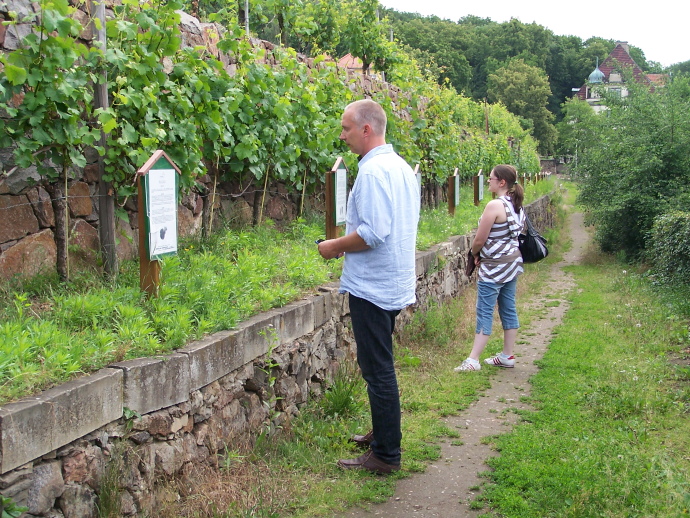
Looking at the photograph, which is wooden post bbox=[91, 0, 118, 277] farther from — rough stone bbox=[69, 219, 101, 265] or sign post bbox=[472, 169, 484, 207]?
sign post bbox=[472, 169, 484, 207]

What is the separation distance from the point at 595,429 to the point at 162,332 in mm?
2929

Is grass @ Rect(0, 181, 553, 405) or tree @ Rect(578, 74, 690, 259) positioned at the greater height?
tree @ Rect(578, 74, 690, 259)

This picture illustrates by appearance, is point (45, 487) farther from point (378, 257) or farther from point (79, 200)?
point (79, 200)

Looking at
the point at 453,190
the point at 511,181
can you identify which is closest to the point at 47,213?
the point at 511,181

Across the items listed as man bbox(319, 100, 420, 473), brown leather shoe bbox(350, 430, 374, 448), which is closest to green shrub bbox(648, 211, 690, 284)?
brown leather shoe bbox(350, 430, 374, 448)

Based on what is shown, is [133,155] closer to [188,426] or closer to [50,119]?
[50,119]

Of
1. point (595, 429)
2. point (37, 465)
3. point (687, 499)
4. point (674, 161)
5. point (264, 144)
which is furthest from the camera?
point (674, 161)

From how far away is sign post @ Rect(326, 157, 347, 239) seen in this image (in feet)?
19.2

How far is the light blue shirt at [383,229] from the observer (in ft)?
12.0

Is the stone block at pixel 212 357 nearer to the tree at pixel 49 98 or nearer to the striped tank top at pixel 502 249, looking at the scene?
the tree at pixel 49 98

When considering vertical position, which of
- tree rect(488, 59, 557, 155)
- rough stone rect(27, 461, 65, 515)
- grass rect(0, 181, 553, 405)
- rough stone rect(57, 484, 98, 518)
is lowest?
rough stone rect(57, 484, 98, 518)

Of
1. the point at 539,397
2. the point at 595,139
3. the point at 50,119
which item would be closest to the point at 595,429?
the point at 539,397

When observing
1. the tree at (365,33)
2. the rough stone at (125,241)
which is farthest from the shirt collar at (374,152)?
the tree at (365,33)

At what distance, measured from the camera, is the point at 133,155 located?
4652mm
